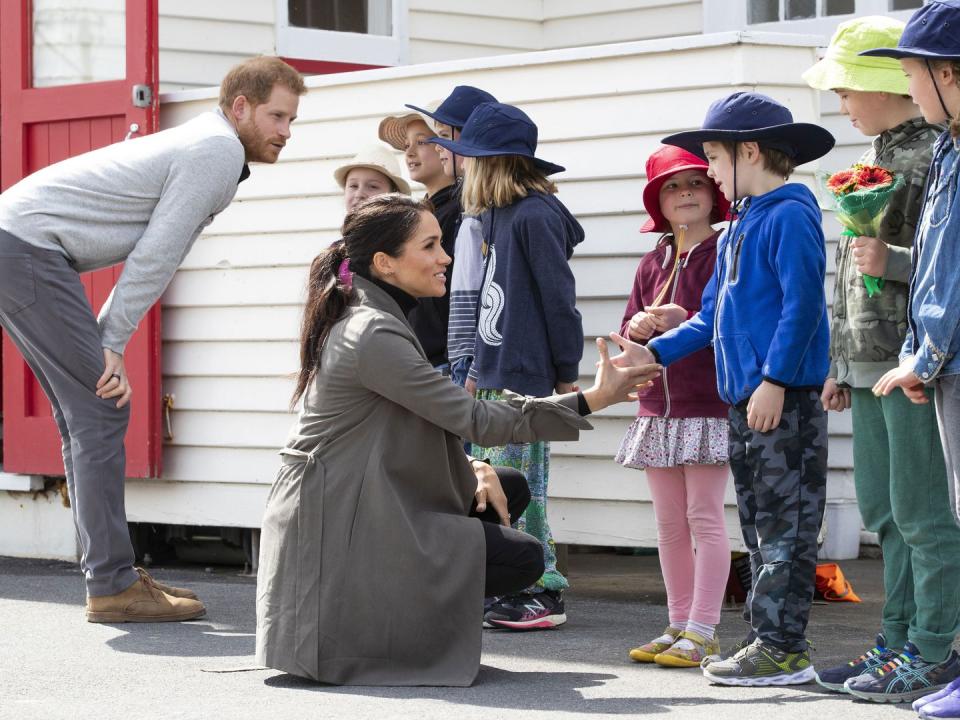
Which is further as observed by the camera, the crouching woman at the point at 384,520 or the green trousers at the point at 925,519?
the crouching woman at the point at 384,520

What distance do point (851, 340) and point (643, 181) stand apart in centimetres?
187

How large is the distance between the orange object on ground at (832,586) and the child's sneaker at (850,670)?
5.63 feet

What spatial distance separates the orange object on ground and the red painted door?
303cm

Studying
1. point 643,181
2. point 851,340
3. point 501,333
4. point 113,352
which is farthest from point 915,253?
point 113,352

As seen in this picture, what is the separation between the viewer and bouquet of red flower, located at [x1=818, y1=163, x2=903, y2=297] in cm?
404

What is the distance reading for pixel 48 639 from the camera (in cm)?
527

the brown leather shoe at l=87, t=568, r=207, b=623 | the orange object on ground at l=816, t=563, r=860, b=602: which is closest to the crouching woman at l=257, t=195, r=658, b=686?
the brown leather shoe at l=87, t=568, r=207, b=623

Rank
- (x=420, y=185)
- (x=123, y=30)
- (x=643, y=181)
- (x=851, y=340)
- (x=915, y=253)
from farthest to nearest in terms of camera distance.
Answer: (x=123, y=30) < (x=420, y=185) < (x=643, y=181) < (x=851, y=340) < (x=915, y=253)

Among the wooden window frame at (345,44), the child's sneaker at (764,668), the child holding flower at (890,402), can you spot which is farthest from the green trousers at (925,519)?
the wooden window frame at (345,44)

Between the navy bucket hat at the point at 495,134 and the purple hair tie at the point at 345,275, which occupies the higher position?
the navy bucket hat at the point at 495,134

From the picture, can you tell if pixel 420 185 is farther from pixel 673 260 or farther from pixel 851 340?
pixel 851 340

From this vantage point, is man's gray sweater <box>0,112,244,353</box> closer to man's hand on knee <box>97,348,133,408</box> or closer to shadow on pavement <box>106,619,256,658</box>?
man's hand on knee <box>97,348,133,408</box>

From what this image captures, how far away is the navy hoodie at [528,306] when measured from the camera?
5.30 meters

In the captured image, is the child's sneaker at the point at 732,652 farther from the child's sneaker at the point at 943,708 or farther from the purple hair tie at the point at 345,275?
the purple hair tie at the point at 345,275
